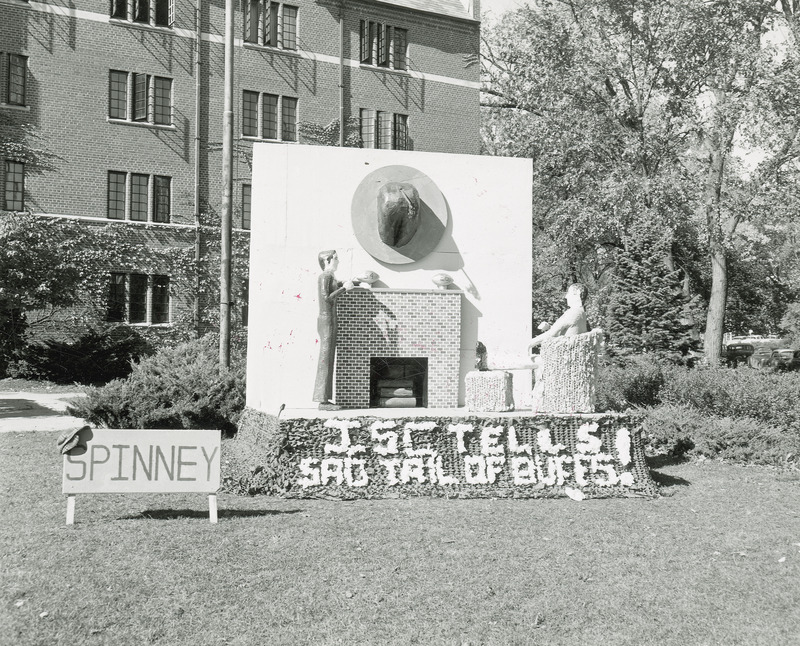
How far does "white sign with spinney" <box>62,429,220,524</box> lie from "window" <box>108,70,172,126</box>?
2350 centimetres

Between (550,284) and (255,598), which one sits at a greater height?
(550,284)

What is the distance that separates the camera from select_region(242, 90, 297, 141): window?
103 ft

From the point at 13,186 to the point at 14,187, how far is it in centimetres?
5

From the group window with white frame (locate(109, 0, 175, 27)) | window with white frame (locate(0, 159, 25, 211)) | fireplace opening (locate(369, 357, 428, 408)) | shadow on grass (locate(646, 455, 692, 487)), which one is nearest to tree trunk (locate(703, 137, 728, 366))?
shadow on grass (locate(646, 455, 692, 487))

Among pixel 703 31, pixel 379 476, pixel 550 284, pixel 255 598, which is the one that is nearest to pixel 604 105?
pixel 703 31

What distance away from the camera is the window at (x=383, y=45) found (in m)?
33.3

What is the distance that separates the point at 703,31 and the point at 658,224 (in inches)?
218

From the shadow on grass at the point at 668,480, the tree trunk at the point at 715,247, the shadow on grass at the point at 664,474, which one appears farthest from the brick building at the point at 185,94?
the shadow on grass at the point at 668,480

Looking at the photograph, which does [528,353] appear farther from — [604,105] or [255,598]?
[604,105]

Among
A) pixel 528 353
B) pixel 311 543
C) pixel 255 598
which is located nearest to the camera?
pixel 255 598

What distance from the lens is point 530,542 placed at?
7840 millimetres

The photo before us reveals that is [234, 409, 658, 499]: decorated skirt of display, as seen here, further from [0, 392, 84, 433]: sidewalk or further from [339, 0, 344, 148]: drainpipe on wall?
[339, 0, 344, 148]: drainpipe on wall

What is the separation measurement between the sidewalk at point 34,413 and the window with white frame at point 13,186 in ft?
25.8

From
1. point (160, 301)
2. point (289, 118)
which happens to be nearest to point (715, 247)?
point (289, 118)
